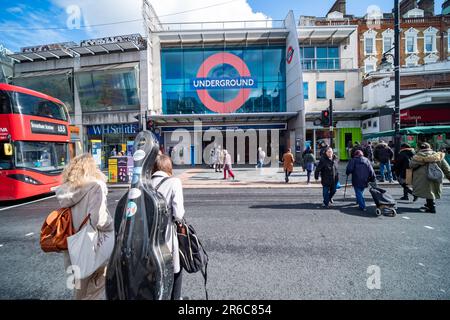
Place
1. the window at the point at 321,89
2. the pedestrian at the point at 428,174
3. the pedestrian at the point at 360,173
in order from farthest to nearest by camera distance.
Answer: the window at the point at 321,89 → the pedestrian at the point at 360,173 → the pedestrian at the point at 428,174

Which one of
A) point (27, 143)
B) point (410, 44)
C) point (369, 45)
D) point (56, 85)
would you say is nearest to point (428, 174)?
point (27, 143)

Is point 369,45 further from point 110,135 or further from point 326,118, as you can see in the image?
point 110,135

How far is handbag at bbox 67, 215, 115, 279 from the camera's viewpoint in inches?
71.4

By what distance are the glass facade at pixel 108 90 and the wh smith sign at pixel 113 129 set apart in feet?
4.86

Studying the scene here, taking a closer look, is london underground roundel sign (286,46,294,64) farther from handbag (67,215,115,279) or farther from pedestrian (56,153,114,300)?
handbag (67,215,115,279)

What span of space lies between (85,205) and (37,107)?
820cm

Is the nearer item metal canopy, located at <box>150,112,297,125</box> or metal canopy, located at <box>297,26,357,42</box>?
metal canopy, located at <box>150,112,297,125</box>

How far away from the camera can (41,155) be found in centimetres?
782

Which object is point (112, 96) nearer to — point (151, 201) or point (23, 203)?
point (23, 203)

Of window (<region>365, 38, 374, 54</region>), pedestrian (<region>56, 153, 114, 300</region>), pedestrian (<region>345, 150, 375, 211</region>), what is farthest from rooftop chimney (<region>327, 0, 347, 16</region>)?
pedestrian (<region>56, 153, 114, 300</region>)

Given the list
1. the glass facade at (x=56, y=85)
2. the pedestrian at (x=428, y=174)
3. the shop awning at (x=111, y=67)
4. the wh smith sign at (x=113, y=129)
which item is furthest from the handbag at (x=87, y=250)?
the glass facade at (x=56, y=85)

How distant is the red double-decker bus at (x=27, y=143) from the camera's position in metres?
6.86

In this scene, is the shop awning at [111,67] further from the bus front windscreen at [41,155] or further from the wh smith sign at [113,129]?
the bus front windscreen at [41,155]

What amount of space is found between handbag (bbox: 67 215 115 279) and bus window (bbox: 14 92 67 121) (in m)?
7.81
